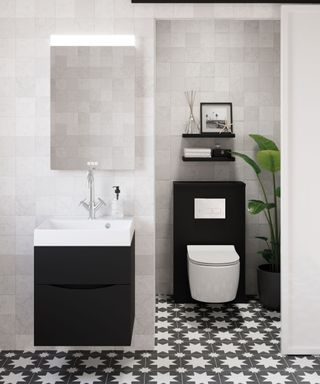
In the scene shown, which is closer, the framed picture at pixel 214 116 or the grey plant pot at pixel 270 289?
the grey plant pot at pixel 270 289

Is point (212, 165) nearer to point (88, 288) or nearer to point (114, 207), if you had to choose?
point (114, 207)

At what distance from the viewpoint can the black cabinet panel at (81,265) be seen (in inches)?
115

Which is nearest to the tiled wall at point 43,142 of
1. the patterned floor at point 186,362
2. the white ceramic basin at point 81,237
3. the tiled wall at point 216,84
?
the patterned floor at point 186,362

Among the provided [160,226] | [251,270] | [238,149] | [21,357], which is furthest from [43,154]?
[251,270]

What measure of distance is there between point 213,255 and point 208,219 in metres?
0.43

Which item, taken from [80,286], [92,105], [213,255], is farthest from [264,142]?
[80,286]

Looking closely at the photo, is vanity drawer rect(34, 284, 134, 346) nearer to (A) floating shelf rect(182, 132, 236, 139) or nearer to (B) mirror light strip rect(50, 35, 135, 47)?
(B) mirror light strip rect(50, 35, 135, 47)

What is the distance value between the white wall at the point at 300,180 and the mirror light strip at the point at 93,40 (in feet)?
3.40

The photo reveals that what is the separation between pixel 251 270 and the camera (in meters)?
4.89

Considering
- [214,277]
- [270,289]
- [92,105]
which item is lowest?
[270,289]

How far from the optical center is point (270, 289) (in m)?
4.38

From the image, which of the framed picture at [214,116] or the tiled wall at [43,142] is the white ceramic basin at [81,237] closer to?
the tiled wall at [43,142]

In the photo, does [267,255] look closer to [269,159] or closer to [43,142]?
[269,159]

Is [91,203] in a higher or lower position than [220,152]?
lower
